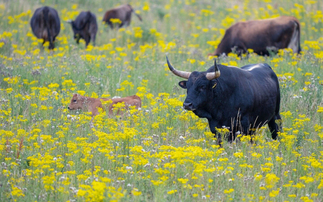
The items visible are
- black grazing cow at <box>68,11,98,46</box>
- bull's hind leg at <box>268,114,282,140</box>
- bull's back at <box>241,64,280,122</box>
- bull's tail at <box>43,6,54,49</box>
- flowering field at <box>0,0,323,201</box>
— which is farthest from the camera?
black grazing cow at <box>68,11,98,46</box>

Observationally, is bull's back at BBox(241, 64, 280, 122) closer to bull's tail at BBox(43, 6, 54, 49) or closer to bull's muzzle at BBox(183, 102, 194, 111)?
bull's muzzle at BBox(183, 102, 194, 111)

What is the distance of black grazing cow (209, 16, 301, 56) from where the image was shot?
13.1 metres

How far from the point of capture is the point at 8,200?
497 cm

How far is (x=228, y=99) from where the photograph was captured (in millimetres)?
6969

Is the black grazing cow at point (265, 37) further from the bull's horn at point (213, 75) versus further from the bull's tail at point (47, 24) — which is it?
the bull's horn at point (213, 75)

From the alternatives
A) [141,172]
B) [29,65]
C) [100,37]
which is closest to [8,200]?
[141,172]

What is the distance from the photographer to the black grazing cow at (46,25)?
1391 centimetres

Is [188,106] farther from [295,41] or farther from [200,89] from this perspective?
[295,41]

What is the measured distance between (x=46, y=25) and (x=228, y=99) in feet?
28.4

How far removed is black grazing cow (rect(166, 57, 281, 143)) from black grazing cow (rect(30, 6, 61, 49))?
7.74 m

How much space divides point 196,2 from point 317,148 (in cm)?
1492

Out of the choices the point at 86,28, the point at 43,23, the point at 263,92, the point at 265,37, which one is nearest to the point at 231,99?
the point at 263,92

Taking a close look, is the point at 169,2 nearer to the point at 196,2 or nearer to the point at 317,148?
the point at 196,2

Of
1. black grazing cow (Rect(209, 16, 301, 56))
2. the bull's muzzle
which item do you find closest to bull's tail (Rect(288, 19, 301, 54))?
black grazing cow (Rect(209, 16, 301, 56))
